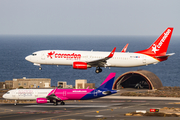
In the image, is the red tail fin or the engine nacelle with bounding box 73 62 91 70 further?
the red tail fin

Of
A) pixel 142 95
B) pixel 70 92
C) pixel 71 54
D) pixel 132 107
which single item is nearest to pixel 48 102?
pixel 70 92

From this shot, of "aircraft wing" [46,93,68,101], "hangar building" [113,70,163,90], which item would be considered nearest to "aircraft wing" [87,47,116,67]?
"aircraft wing" [46,93,68,101]

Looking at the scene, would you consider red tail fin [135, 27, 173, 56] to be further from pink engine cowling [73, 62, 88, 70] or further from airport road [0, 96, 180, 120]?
pink engine cowling [73, 62, 88, 70]

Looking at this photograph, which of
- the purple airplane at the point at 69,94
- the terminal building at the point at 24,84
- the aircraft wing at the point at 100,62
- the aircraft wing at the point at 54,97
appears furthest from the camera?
the terminal building at the point at 24,84

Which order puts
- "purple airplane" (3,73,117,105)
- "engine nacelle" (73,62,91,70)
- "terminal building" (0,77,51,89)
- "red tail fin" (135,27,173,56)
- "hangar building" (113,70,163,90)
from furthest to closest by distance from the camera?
"terminal building" (0,77,51,89) → "hangar building" (113,70,163,90) → "red tail fin" (135,27,173,56) → "purple airplane" (3,73,117,105) → "engine nacelle" (73,62,91,70)

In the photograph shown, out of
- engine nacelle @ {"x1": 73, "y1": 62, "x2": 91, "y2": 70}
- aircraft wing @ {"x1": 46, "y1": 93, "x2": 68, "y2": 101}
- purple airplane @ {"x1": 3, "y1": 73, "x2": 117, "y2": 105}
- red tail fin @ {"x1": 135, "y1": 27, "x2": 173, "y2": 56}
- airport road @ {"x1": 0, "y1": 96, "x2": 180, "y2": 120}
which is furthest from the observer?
red tail fin @ {"x1": 135, "y1": 27, "x2": 173, "y2": 56}

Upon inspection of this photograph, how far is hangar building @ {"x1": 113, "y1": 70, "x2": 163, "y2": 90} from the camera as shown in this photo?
138 m

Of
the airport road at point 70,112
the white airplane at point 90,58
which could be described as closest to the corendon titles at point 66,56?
the white airplane at point 90,58

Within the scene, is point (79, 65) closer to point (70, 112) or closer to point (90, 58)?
point (90, 58)

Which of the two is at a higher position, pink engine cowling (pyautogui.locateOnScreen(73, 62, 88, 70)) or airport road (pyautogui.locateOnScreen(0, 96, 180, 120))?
pink engine cowling (pyautogui.locateOnScreen(73, 62, 88, 70))

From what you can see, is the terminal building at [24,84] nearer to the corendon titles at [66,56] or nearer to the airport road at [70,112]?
the airport road at [70,112]

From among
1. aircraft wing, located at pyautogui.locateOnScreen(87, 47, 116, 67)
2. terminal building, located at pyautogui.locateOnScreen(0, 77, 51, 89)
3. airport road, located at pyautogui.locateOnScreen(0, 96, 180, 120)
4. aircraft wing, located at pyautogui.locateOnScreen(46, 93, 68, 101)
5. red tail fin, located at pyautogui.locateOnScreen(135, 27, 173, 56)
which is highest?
red tail fin, located at pyautogui.locateOnScreen(135, 27, 173, 56)

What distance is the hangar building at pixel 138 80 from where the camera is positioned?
13825cm

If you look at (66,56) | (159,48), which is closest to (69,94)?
(66,56)
